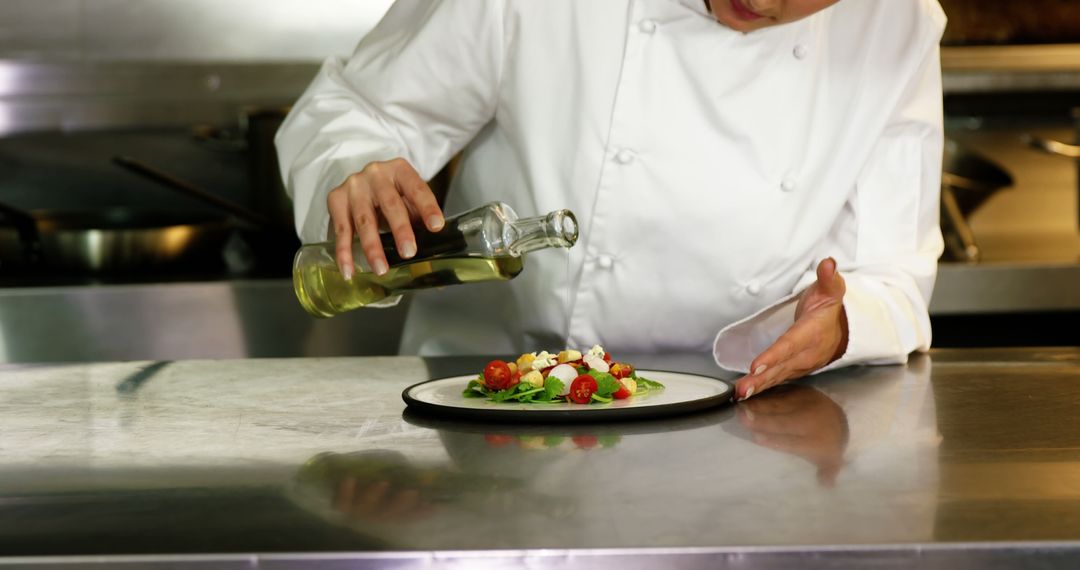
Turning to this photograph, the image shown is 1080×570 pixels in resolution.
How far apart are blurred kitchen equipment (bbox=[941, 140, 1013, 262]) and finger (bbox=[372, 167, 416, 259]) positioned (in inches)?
61.3

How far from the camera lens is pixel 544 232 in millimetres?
1139

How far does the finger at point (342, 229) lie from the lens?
4.01 ft

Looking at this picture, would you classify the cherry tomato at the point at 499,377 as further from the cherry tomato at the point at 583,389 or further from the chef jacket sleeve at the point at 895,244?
the chef jacket sleeve at the point at 895,244

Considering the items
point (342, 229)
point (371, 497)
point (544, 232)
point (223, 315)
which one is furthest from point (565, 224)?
point (223, 315)

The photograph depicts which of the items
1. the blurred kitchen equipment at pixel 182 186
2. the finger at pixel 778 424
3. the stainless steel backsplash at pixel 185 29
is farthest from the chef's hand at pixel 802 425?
the stainless steel backsplash at pixel 185 29

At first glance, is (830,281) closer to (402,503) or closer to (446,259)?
(446,259)

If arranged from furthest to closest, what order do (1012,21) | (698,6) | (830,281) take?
1. (1012,21)
2. (698,6)
3. (830,281)

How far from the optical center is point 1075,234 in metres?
2.98

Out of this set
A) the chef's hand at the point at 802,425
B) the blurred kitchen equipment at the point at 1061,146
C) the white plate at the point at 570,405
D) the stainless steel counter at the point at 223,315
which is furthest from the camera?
the blurred kitchen equipment at the point at 1061,146

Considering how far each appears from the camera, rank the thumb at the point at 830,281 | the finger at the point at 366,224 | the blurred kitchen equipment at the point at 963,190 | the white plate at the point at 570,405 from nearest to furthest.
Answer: the white plate at the point at 570,405
the finger at the point at 366,224
the thumb at the point at 830,281
the blurred kitchen equipment at the point at 963,190

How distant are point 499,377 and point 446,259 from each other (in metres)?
0.15

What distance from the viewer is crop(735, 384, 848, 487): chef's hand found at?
3.22 ft

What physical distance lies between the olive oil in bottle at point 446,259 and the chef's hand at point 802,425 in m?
0.24

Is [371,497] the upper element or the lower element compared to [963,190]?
upper
